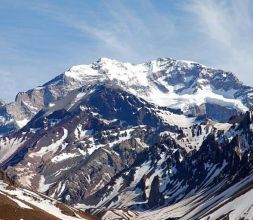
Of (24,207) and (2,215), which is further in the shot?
(24,207)

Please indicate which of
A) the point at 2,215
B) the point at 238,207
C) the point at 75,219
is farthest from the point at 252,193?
the point at 2,215

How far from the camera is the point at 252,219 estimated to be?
15312 cm

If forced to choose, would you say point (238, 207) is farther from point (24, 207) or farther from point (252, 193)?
point (24, 207)

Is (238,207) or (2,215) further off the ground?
(238,207)

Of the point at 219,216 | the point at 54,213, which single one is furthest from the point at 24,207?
the point at 219,216

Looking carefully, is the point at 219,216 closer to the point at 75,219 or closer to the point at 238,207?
the point at 238,207

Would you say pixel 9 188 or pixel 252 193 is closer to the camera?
pixel 252 193

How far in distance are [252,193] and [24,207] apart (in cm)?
6503

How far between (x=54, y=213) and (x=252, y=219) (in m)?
63.3

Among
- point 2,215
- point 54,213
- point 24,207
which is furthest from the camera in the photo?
point 54,213

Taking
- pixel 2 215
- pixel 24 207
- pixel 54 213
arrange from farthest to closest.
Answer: pixel 54 213 < pixel 24 207 < pixel 2 215

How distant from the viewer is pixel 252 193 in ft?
589

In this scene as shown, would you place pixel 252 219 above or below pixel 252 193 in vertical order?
Result: below

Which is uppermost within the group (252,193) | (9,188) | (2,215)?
(252,193)
